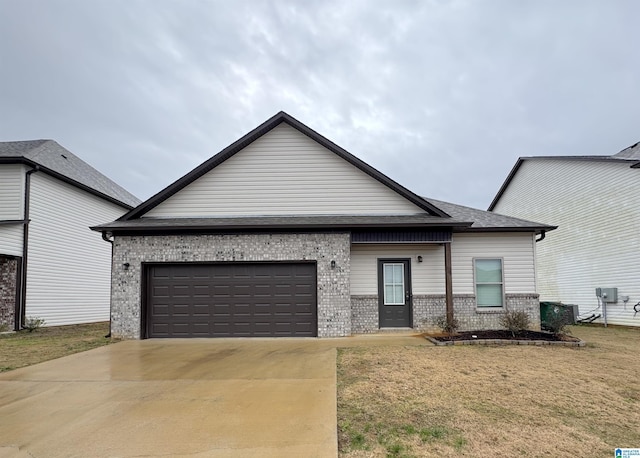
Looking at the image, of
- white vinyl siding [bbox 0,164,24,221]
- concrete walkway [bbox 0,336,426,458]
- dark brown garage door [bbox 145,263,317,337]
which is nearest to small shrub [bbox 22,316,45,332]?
white vinyl siding [bbox 0,164,24,221]

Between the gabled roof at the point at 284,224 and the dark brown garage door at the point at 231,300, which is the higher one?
the gabled roof at the point at 284,224

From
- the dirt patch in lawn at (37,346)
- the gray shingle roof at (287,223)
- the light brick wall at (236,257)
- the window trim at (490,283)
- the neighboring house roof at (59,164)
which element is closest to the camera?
the dirt patch in lawn at (37,346)

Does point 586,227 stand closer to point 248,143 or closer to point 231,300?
point 248,143

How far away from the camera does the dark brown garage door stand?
1083cm

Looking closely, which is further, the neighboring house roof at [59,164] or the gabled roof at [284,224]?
the neighboring house roof at [59,164]

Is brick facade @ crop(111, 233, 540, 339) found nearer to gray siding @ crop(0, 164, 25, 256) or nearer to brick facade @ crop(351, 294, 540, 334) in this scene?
brick facade @ crop(351, 294, 540, 334)

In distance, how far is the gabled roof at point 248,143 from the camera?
11633 millimetres

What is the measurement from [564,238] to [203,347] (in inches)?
676

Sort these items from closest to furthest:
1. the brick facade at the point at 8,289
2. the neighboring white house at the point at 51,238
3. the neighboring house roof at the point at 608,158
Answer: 1. the brick facade at the point at 8,289
2. the neighboring white house at the point at 51,238
3. the neighboring house roof at the point at 608,158

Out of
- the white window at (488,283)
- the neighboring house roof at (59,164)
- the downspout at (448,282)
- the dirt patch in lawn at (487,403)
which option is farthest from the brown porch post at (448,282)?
the neighboring house roof at (59,164)

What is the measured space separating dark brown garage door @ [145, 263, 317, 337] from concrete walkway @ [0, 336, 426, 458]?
7.12 ft

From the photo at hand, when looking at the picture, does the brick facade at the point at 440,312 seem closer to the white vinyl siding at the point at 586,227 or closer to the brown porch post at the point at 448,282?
the brown porch post at the point at 448,282

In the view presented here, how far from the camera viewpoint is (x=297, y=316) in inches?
427

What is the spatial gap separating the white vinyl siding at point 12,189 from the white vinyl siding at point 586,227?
2276 centimetres
